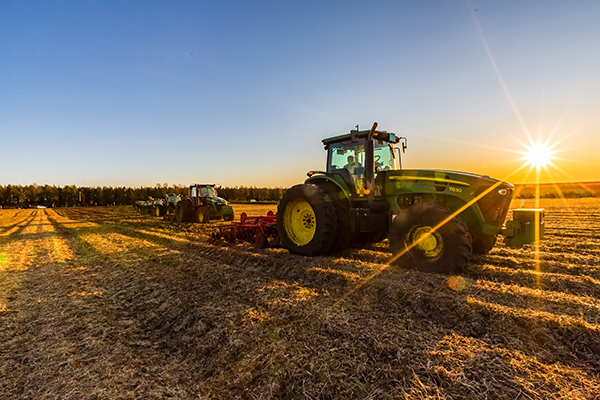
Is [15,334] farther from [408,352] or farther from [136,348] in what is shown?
[408,352]

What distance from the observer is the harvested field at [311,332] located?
2650 millimetres

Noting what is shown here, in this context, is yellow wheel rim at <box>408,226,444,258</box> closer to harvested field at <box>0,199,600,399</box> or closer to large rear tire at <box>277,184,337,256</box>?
harvested field at <box>0,199,600,399</box>

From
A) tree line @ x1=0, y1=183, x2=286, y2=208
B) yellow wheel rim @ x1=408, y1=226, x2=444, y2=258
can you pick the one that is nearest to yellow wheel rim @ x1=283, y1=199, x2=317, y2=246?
yellow wheel rim @ x1=408, y1=226, x2=444, y2=258

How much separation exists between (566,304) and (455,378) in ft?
8.06

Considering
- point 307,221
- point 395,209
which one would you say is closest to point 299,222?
point 307,221

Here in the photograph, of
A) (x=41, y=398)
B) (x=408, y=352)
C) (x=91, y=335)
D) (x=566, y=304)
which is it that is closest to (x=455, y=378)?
(x=408, y=352)

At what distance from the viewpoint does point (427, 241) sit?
217 inches

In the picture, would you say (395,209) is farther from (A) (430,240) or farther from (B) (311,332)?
(B) (311,332)

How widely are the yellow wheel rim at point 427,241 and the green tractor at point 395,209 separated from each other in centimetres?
2

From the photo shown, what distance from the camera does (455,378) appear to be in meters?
2.57

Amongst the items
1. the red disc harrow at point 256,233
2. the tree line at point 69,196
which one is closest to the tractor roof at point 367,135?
the red disc harrow at point 256,233

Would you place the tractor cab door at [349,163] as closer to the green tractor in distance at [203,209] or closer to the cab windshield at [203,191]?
the green tractor in distance at [203,209]

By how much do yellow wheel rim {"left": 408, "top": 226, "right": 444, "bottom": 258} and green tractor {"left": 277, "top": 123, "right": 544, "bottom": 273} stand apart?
15 mm

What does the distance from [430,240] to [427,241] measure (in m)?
0.05
